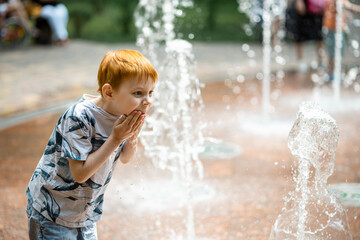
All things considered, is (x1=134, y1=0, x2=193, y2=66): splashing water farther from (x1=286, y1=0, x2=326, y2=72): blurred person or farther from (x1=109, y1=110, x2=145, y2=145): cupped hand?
(x1=109, y1=110, x2=145, y2=145): cupped hand

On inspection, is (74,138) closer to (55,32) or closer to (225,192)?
(225,192)

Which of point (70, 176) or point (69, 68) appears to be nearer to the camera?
point (70, 176)

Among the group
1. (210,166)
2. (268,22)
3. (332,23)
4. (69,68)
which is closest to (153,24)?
(69,68)

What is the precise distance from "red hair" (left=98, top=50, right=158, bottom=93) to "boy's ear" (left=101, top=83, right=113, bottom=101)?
0.05 feet

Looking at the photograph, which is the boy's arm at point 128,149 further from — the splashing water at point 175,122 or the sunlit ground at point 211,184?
the splashing water at point 175,122

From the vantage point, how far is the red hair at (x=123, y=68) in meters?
1.91

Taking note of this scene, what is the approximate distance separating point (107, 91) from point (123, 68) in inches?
4.3

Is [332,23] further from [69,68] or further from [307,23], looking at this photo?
[69,68]

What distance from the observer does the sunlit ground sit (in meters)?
3.47

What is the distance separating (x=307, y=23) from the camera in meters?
12.1

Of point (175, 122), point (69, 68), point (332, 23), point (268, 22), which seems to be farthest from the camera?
point (268, 22)

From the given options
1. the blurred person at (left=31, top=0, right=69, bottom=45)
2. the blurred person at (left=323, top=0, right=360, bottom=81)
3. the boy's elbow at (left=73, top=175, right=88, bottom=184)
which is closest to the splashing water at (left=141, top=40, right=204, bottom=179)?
the boy's elbow at (left=73, top=175, right=88, bottom=184)

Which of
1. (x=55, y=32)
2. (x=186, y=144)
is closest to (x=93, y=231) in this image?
(x=186, y=144)

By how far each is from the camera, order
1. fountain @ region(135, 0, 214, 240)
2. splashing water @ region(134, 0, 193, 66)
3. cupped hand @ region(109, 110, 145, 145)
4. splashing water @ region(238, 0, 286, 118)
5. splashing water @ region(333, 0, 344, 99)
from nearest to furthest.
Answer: cupped hand @ region(109, 110, 145, 145), fountain @ region(135, 0, 214, 240), splashing water @ region(333, 0, 344, 99), splashing water @ region(134, 0, 193, 66), splashing water @ region(238, 0, 286, 118)
